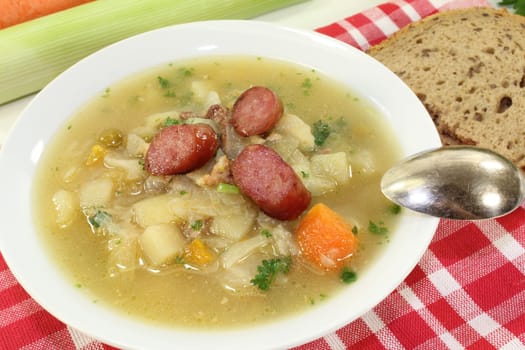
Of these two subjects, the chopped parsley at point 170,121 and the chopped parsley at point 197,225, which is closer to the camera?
the chopped parsley at point 197,225

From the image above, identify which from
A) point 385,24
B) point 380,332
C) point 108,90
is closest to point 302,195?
point 380,332

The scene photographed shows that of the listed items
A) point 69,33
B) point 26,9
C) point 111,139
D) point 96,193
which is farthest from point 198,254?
point 26,9

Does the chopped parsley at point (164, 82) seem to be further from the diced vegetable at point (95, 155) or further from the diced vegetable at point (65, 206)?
the diced vegetable at point (65, 206)

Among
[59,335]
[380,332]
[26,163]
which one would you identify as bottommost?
[59,335]

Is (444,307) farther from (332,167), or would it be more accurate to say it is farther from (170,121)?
(170,121)

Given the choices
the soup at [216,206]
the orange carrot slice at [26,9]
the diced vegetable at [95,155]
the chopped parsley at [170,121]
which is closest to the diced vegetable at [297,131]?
the soup at [216,206]

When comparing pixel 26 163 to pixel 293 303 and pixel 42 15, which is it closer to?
pixel 293 303
